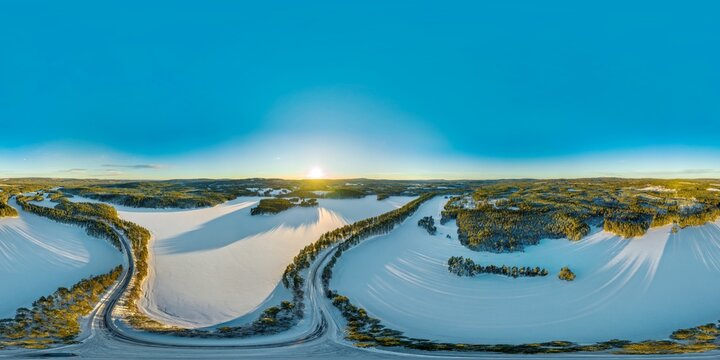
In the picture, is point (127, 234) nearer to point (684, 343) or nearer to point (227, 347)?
point (227, 347)

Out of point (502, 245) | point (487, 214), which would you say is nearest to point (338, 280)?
point (502, 245)

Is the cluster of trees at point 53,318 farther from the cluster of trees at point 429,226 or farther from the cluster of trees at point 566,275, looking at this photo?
the cluster of trees at point 429,226

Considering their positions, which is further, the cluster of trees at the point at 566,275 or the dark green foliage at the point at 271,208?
the dark green foliage at the point at 271,208

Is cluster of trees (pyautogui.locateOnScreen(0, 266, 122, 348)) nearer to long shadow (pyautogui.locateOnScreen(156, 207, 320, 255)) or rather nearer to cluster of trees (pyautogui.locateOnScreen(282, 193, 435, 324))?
cluster of trees (pyautogui.locateOnScreen(282, 193, 435, 324))

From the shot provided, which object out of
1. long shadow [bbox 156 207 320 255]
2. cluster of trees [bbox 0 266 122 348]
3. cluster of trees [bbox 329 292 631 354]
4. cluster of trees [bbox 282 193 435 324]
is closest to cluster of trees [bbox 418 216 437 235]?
cluster of trees [bbox 282 193 435 324]

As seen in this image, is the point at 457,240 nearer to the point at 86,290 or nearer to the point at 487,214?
the point at 487,214

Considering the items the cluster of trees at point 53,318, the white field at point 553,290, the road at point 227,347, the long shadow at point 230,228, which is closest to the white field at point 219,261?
the long shadow at point 230,228

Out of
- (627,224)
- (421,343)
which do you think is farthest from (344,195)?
(421,343)
